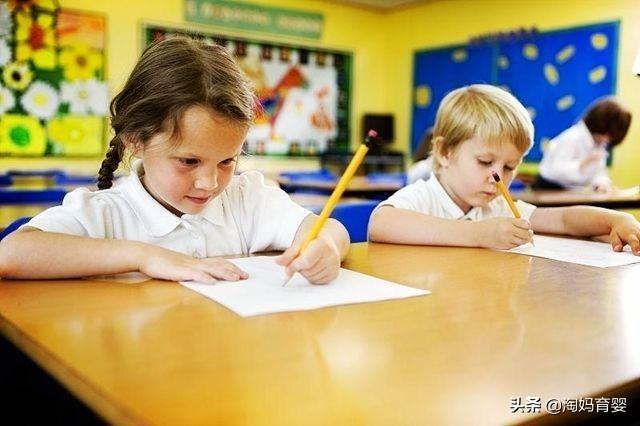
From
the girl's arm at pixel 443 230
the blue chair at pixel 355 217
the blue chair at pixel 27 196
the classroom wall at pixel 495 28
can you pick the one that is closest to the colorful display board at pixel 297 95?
the classroom wall at pixel 495 28

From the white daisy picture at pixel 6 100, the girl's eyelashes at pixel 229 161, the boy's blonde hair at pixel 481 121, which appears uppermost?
the white daisy picture at pixel 6 100

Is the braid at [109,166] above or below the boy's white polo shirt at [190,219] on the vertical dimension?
above

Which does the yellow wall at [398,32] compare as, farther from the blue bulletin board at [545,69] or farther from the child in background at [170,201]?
the child in background at [170,201]

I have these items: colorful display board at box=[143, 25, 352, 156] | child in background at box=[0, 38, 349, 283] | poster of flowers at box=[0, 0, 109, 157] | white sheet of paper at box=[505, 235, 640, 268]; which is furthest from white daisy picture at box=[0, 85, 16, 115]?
white sheet of paper at box=[505, 235, 640, 268]

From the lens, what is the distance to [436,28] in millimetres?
6762

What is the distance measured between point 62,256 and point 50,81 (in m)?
4.96

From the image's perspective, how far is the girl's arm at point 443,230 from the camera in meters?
1.22

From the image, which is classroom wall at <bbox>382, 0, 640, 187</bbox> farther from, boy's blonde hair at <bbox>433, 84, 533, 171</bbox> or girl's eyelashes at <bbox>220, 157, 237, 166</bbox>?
girl's eyelashes at <bbox>220, 157, 237, 166</bbox>

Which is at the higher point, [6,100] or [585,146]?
[6,100]

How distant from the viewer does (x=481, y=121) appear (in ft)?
4.88

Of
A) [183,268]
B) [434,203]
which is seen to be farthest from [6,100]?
[183,268]

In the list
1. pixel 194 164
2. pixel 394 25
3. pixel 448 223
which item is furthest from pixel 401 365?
pixel 394 25

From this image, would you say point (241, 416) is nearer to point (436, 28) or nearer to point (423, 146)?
point (423, 146)

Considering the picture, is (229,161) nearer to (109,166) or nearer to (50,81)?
(109,166)
